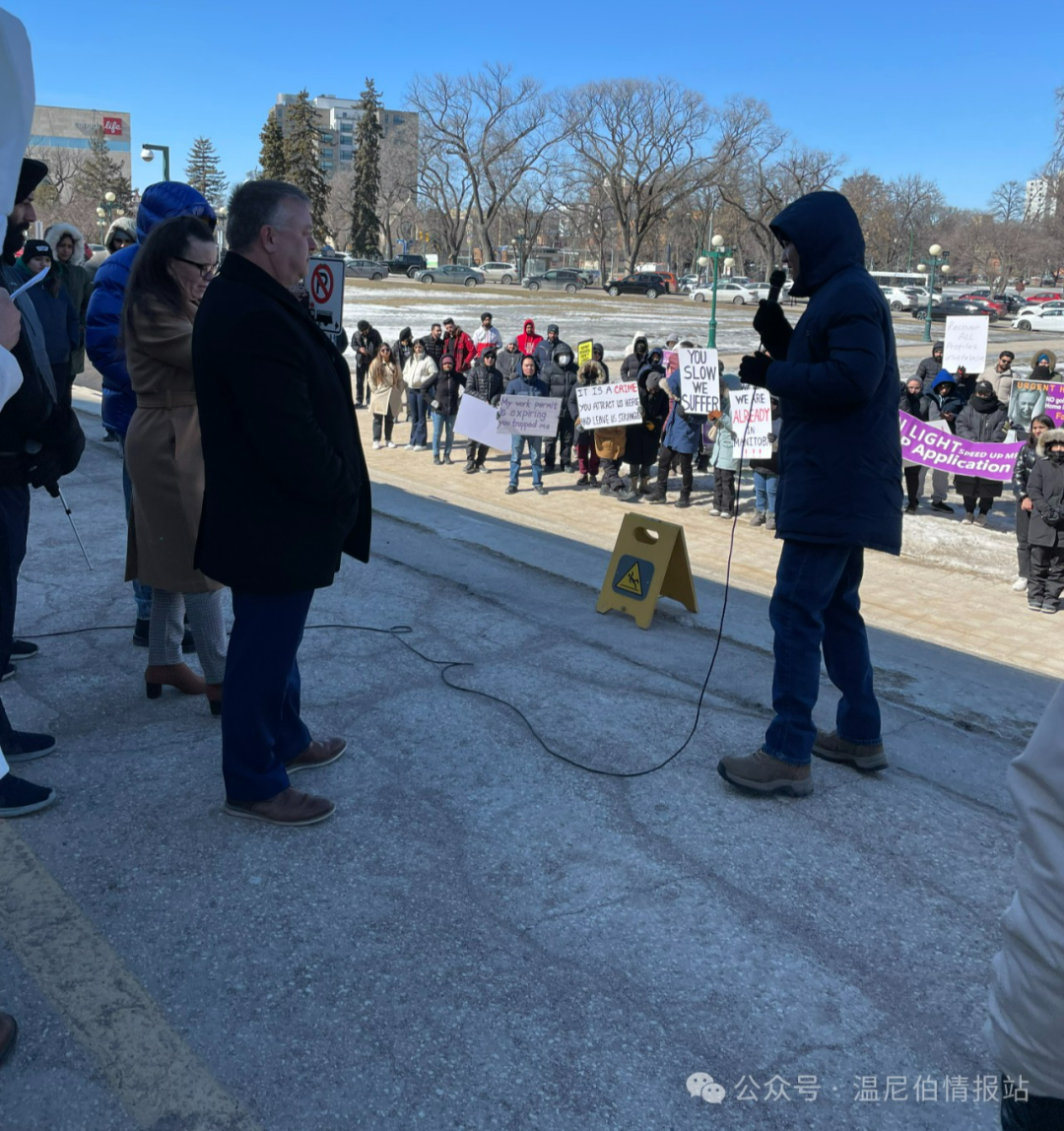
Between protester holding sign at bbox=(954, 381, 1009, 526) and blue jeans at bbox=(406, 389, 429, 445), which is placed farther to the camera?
blue jeans at bbox=(406, 389, 429, 445)

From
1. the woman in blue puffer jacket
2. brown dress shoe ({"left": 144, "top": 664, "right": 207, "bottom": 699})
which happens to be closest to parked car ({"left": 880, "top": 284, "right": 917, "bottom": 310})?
the woman in blue puffer jacket

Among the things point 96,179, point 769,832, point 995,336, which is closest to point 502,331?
point 995,336

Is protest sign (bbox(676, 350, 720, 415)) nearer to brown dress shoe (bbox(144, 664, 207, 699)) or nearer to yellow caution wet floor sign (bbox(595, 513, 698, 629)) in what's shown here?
yellow caution wet floor sign (bbox(595, 513, 698, 629))

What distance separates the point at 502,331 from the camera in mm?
31859

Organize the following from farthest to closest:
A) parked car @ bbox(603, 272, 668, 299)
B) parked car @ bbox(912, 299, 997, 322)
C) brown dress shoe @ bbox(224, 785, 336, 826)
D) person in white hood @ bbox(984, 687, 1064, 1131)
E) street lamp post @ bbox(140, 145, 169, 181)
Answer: parked car @ bbox(603, 272, 668, 299) < parked car @ bbox(912, 299, 997, 322) < street lamp post @ bbox(140, 145, 169, 181) < brown dress shoe @ bbox(224, 785, 336, 826) < person in white hood @ bbox(984, 687, 1064, 1131)

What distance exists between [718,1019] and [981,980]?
740 millimetres

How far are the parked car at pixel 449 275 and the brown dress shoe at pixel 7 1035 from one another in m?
57.1

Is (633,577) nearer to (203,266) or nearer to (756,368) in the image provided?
(756,368)

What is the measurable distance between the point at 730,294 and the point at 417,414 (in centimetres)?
4770

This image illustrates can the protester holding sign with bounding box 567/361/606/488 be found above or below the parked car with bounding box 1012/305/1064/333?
below

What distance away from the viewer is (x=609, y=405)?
40.3 feet

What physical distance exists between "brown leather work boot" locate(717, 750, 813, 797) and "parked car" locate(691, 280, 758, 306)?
2110 inches

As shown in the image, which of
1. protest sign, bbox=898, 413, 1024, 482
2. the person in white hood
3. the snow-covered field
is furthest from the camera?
the snow-covered field

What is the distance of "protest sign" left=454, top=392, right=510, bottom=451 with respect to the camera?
12992 mm
